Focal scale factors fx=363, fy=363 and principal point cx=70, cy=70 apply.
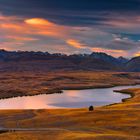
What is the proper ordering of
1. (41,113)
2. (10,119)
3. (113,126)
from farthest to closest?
(41,113)
(10,119)
(113,126)

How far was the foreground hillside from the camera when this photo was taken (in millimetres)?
60562

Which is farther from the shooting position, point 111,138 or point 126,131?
point 126,131

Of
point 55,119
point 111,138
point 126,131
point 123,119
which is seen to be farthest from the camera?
point 55,119

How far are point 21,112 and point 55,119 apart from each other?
2055 centimetres

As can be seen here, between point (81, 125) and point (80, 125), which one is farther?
point (80, 125)

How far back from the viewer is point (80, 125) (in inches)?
3041

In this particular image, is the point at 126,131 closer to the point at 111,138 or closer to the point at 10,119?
the point at 111,138

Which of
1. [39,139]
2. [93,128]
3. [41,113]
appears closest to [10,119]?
[41,113]

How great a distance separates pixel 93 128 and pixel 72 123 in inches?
339

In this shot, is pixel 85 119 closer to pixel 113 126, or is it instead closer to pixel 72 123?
pixel 72 123

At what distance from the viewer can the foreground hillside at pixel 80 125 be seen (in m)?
60.6

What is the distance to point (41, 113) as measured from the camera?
328ft

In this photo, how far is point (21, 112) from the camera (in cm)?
10281

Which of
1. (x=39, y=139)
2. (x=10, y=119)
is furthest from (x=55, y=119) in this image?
(x=39, y=139)
